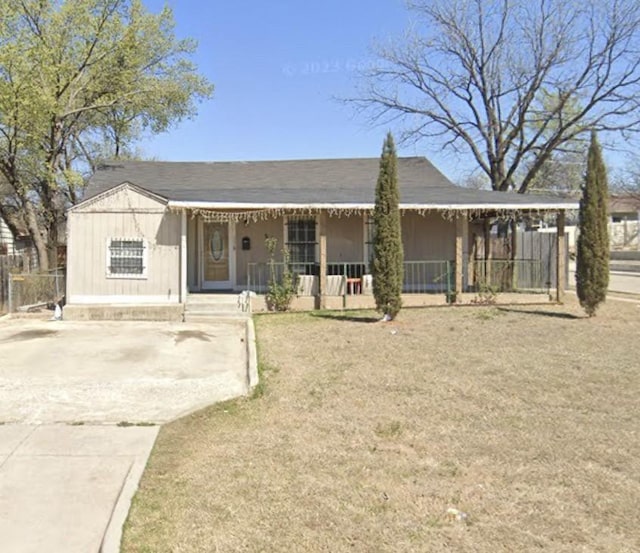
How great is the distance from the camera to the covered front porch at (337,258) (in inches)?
538

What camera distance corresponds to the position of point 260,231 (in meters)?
15.0

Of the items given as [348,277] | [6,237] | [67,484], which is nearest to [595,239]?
[348,277]

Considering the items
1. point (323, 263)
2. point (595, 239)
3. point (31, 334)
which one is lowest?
point (31, 334)

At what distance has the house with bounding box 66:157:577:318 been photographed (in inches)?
505

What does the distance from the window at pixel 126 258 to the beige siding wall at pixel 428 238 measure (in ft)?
23.6

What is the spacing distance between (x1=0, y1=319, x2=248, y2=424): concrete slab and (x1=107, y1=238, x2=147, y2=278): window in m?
1.92

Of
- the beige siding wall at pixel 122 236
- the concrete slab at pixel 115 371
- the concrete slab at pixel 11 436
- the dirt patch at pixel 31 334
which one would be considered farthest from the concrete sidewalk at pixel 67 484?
the beige siding wall at pixel 122 236

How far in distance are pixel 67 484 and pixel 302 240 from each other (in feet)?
37.6

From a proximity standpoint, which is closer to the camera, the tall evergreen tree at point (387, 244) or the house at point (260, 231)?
the tall evergreen tree at point (387, 244)

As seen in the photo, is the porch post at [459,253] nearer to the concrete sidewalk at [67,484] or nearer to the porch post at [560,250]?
the porch post at [560,250]

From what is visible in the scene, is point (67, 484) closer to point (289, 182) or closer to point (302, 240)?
point (302, 240)

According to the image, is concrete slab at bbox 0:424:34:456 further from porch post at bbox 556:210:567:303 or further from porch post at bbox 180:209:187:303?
porch post at bbox 556:210:567:303

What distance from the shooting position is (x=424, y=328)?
1064 cm

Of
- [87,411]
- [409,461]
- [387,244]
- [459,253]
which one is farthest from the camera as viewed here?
[459,253]
